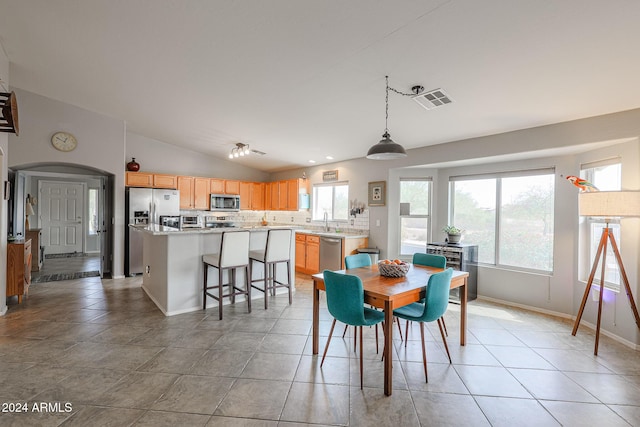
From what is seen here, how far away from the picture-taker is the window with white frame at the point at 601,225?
3436 millimetres

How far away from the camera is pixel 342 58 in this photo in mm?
2881

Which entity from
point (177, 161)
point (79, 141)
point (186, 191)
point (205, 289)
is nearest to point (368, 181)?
point (205, 289)

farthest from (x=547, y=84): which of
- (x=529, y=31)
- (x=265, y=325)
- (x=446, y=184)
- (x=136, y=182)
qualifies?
(x=136, y=182)

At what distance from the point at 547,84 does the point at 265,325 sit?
3.65 meters

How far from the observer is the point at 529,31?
7.29ft

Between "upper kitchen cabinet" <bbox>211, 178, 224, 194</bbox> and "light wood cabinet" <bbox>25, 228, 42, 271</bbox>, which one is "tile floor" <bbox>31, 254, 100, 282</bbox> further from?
"upper kitchen cabinet" <bbox>211, 178, 224, 194</bbox>

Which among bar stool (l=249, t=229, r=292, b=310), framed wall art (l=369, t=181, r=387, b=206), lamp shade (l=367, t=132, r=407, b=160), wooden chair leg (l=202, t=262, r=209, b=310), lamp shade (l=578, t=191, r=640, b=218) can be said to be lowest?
wooden chair leg (l=202, t=262, r=209, b=310)

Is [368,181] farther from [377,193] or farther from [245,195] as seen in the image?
[245,195]

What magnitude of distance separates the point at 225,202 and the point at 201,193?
56 centimetres

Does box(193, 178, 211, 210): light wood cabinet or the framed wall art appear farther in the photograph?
box(193, 178, 211, 210): light wood cabinet

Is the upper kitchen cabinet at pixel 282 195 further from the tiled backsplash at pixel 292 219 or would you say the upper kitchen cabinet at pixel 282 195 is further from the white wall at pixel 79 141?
the white wall at pixel 79 141

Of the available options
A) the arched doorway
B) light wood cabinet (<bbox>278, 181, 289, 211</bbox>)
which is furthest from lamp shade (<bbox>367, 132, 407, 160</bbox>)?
the arched doorway

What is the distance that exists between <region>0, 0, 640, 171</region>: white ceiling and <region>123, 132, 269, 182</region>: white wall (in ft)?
6.09

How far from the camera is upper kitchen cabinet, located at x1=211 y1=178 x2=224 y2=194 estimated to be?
23.6 feet
